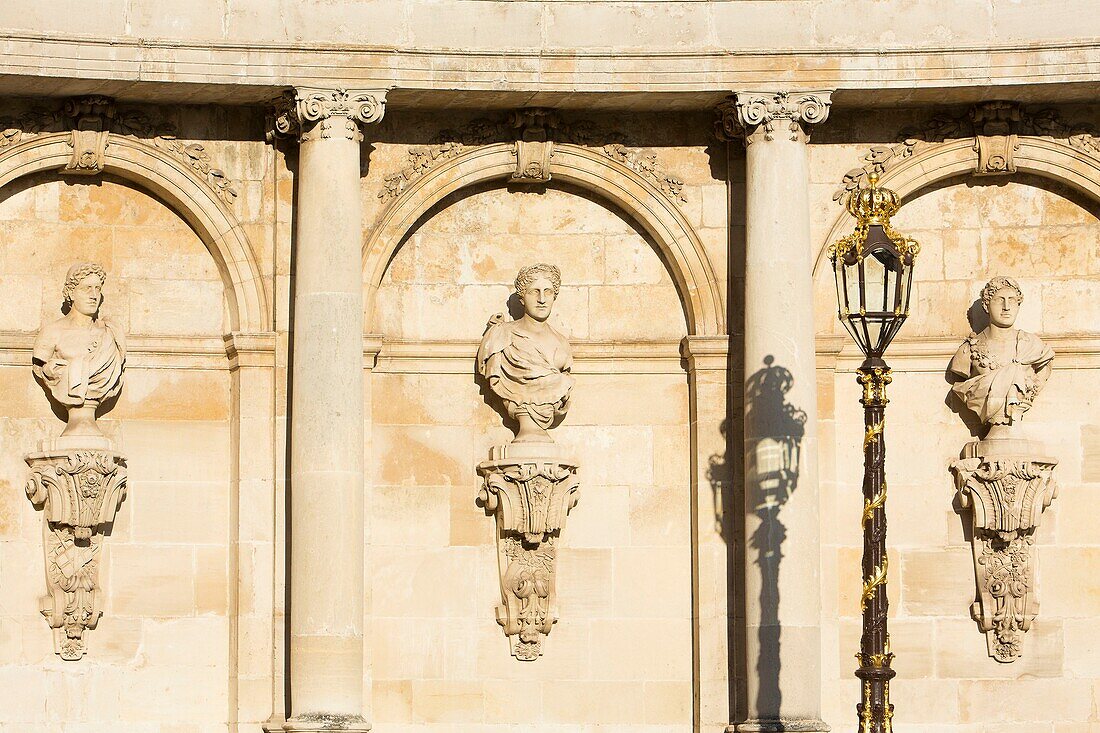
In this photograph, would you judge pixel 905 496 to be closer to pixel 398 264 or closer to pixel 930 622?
pixel 930 622

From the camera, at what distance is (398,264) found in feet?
93.2

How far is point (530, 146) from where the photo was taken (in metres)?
28.2

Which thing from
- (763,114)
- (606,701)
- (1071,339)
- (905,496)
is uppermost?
(763,114)

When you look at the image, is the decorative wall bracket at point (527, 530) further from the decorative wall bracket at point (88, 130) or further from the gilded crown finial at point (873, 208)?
the gilded crown finial at point (873, 208)

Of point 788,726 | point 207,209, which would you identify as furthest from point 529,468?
point 207,209

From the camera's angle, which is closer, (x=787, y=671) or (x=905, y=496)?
(x=787, y=671)

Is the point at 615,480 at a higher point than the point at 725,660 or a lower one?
higher

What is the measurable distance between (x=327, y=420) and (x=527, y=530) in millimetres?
3000

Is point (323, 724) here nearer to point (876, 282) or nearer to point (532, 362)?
point (532, 362)

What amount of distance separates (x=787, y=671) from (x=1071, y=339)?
5.55m

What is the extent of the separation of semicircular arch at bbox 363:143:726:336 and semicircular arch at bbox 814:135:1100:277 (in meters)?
1.44

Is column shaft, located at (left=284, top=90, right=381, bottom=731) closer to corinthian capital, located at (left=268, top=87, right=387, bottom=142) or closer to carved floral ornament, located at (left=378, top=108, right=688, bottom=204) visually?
corinthian capital, located at (left=268, top=87, right=387, bottom=142)

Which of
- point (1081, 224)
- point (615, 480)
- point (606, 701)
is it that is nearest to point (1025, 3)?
point (1081, 224)

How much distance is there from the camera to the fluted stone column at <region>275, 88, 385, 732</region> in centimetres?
2594
